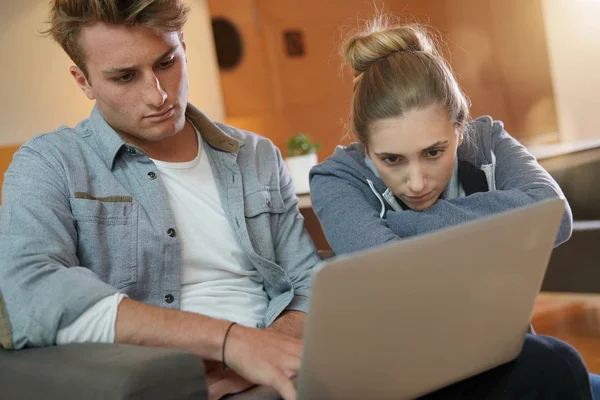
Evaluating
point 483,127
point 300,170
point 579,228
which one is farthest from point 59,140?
point 300,170

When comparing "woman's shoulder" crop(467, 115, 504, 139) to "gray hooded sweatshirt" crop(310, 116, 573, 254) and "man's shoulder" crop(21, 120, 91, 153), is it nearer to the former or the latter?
"gray hooded sweatshirt" crop(310, 116, 573, 254)

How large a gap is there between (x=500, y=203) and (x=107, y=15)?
2.92ft

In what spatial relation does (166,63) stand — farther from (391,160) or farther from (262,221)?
(391,160)

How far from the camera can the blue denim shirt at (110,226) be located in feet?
4.13

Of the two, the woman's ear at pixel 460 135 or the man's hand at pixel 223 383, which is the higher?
the woman's ear at pixel 460 135

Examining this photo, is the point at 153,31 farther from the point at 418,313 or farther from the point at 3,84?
the point at 3,84

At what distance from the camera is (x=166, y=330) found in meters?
1.26

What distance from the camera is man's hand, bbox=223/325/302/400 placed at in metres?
1.12

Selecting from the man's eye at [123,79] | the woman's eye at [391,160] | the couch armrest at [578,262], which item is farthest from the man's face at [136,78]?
the couch armrest at [578,262]

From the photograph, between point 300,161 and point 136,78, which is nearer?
point 136,78

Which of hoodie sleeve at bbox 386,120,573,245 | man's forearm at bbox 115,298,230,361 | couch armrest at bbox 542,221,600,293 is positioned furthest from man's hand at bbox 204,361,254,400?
couch armrest at bbox 542,221,600,293

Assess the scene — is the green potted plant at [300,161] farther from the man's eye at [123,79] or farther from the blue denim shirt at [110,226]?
the man's eye at [123,79]

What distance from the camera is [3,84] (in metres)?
→ 3.29

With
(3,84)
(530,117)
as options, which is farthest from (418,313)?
(530,117)
